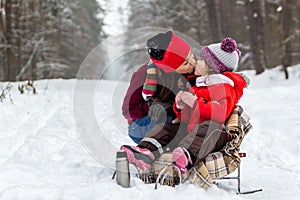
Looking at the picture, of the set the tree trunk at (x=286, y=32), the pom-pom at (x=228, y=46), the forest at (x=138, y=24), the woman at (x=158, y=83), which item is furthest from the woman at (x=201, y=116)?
the tree trunk at (x=286, y=32)

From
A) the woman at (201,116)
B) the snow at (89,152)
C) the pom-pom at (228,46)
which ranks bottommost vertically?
the snow at (89,152)

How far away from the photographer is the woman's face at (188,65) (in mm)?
3214

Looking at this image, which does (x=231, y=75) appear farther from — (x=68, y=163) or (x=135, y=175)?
(x=68, y=163)

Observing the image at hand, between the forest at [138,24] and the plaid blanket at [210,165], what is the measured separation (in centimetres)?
758

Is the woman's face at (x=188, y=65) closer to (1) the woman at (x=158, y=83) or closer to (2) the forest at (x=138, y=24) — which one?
(1) the woman at (x=158, y=83)

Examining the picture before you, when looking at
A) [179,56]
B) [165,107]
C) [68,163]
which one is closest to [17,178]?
[68,163]

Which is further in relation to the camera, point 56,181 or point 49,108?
point 49,108

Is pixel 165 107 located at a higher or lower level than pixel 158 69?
lower

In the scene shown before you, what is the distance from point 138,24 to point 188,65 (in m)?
23.3

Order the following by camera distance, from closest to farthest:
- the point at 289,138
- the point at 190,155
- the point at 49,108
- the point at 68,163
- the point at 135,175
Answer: the point at 190,155 < the point at 135,175 < the point at 68,163 < the point at 289,138 < the point at 49,108

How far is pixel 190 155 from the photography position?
2881 millimetres

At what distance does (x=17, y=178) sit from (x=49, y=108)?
12.6 feet

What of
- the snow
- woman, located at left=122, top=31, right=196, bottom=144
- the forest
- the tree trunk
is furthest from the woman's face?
the tree trunk

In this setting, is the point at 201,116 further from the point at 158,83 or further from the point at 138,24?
the point at 138,24
